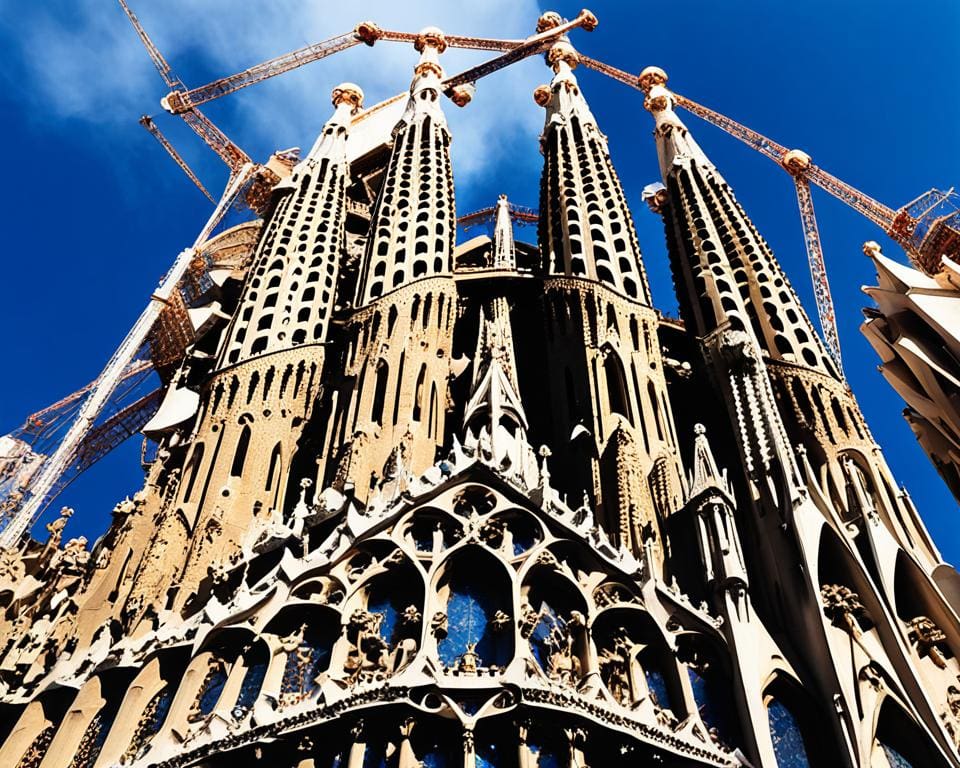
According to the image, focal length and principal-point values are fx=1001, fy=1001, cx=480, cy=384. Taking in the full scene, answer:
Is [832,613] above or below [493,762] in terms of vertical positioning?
above

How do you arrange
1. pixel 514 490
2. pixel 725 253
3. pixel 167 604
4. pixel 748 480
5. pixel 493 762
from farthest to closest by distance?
pixel 725 253 < pixel 748 480 < pixel 167 604 < pixel 514 490 < pixel 493 762

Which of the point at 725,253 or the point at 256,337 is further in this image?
the point at 725,253

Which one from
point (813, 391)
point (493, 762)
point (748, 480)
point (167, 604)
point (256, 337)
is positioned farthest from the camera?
point (256, 337)

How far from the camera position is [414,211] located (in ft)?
77.0

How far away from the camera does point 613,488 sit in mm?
15547

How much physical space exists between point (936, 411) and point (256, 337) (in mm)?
14147

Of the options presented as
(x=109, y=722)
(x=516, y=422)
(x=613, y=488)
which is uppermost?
(x=516, y=422)

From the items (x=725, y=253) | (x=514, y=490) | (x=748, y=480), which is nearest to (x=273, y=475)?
(x=514, y=490)

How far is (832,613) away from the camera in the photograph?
Result: 12.8 meters

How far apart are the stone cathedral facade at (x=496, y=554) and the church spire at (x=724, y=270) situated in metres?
0.12

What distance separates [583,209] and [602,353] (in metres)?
5.88

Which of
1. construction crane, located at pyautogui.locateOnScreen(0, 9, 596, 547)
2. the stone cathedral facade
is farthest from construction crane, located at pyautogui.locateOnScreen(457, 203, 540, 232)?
the stone cathedral facade

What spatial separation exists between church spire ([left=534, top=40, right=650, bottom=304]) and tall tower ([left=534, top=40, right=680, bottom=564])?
0.11 feet

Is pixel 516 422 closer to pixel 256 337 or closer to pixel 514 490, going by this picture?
pixel 514 490
